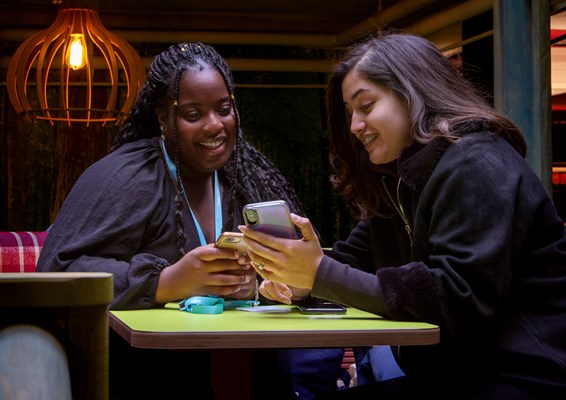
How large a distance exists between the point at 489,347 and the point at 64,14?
410cm

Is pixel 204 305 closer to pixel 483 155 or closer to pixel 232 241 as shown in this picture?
pixel 232 241

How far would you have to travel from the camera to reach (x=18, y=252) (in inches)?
163

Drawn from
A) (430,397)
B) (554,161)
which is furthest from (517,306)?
(554,161)

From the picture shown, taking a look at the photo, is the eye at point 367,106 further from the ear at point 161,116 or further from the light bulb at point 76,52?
the light bulb at point 76,52

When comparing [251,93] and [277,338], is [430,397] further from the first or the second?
[251,93]

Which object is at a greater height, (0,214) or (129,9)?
(129,9)

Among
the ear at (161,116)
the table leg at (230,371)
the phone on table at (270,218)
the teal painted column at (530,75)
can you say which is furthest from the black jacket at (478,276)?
the teal painted column at (530,75)

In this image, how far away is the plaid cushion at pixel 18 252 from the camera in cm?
410

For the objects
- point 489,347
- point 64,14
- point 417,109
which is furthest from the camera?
point 64,14

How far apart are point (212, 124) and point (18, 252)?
1329 mm

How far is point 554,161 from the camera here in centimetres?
545

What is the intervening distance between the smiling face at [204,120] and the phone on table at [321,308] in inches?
26.2

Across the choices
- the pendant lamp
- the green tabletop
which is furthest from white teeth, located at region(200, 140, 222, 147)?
the pendant lamp

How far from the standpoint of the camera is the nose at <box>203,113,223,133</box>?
324 cm
